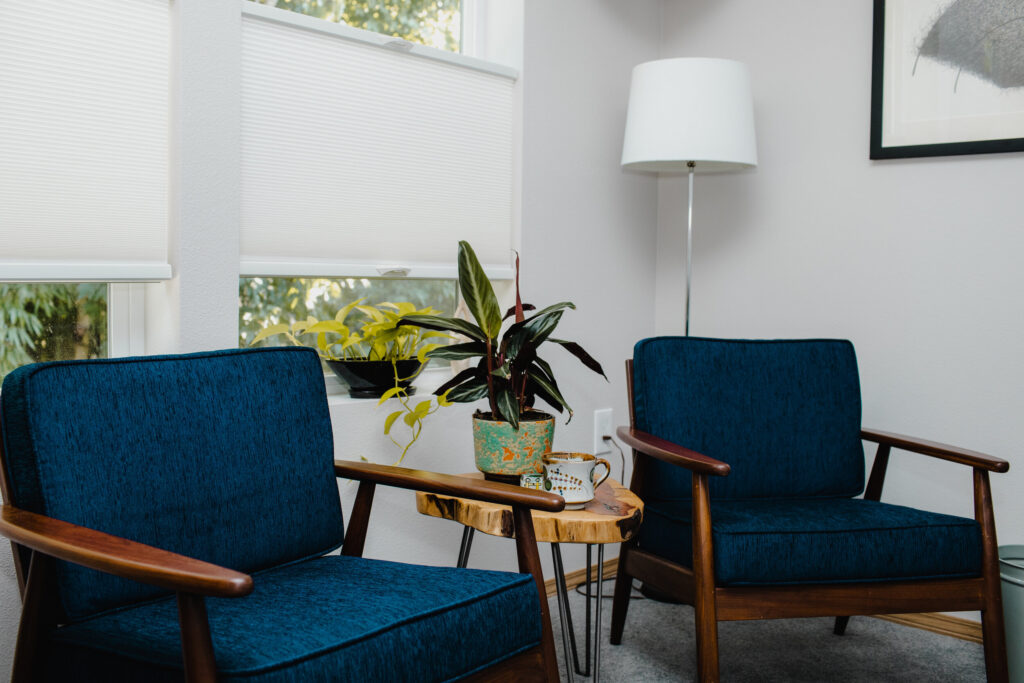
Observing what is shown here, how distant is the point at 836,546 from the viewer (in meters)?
1.81

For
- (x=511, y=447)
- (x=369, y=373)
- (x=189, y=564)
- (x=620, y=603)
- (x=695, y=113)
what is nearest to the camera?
(x=189, y=564)

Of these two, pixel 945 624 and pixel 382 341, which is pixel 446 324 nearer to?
pixel 382 341

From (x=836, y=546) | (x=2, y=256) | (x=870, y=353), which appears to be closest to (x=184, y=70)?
(x=2, y=256)

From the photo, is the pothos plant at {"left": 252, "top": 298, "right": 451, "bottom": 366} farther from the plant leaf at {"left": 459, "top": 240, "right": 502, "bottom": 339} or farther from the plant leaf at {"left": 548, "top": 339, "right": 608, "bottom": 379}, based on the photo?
the plant leaf at {"left": 548, "top": 339, "right": 608, "bottom": 379}

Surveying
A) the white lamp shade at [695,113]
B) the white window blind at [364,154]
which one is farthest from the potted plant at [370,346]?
the white lamp shade at [695,113]

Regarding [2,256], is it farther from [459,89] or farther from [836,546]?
[836,546]

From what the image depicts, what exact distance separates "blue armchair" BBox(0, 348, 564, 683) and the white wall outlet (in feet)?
3.98

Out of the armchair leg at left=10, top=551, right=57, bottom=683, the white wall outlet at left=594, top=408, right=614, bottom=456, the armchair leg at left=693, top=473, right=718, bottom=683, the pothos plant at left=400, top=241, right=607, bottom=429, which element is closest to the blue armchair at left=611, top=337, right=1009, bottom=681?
the armchair leg at left=693, top=473, right=718, bottom=683

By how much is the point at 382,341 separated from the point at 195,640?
111 cm

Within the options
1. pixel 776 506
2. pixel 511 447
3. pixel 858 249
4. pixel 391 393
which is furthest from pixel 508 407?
pixel 858 249

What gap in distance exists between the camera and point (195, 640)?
3.45 feet

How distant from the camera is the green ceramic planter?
1.82 m

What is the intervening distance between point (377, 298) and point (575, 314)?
25.1 inches

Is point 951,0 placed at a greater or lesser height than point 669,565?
greater
